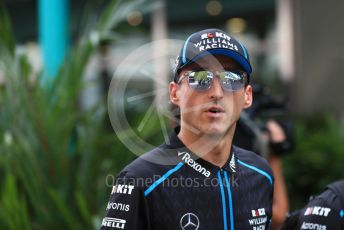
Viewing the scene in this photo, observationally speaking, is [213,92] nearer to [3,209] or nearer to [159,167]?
[159,167]

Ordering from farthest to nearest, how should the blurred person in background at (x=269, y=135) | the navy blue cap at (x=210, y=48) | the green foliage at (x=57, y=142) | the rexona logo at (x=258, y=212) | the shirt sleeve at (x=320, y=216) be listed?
the green foliage at (x=57, y=142)
the blurred person in background at (x=269, y=135)
the shirt sleeve at (x=320, y=216)
the rexona logo at (x=258, y=212)
the navy blue cap at (x=210, y=48)

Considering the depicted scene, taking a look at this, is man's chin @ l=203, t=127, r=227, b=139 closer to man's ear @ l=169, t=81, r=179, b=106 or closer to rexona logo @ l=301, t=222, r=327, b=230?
man's ear @ l=169, t=81, r=179, b=106

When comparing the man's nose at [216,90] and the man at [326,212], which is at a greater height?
the man's nose at [216,90]

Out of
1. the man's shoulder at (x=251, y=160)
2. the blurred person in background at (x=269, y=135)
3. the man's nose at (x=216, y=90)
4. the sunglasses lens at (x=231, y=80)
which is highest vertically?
the blurred person in background at (x=269, y=135)

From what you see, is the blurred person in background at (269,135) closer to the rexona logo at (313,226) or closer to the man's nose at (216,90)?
the rexona logo at (313,226)

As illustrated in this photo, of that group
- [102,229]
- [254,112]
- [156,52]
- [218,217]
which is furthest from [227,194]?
[254,112]

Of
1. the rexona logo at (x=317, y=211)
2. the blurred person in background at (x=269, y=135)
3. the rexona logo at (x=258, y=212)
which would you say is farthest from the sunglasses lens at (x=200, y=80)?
the blurred person in background at (x=269, y=135)

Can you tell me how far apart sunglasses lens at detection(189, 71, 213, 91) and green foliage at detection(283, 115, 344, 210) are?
452 centimetres

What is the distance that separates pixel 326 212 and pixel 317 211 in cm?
5

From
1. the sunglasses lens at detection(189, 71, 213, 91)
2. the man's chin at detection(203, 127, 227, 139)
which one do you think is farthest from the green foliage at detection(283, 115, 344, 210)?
the sunglasses lens at detection(189, 71, 213, 91)

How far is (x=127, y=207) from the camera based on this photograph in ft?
7.55

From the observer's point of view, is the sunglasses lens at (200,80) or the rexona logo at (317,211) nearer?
the sunglasses lens at (200,80)

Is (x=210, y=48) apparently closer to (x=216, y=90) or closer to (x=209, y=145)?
(x=216, y=90)

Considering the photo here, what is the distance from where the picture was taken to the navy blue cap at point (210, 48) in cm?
239
